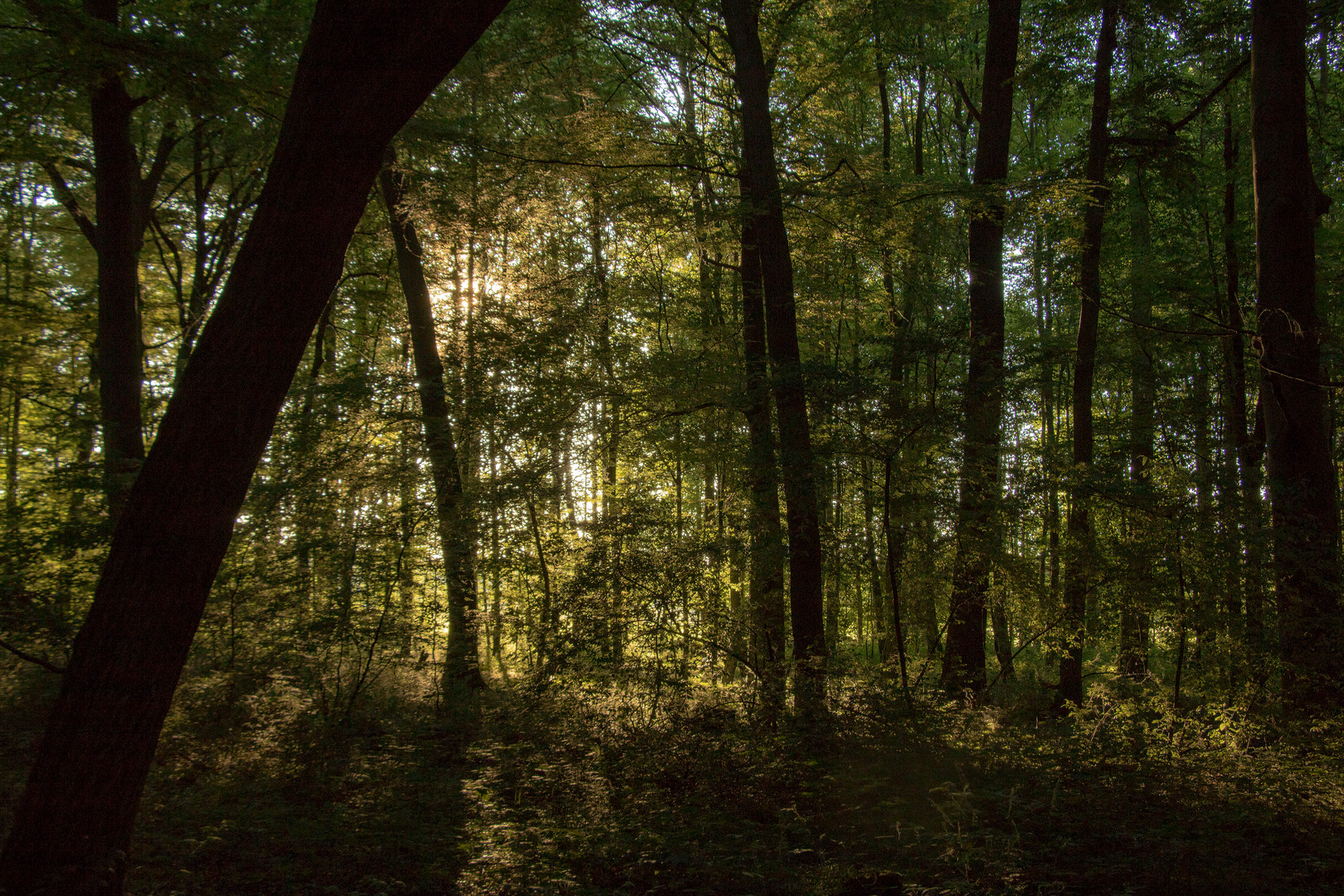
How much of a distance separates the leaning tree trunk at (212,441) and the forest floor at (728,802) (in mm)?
985

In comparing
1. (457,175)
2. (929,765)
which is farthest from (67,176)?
(929,765)

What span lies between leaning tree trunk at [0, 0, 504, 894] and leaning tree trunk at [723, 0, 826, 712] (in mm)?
4858

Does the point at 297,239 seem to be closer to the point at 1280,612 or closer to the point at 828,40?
the point at 1280,612

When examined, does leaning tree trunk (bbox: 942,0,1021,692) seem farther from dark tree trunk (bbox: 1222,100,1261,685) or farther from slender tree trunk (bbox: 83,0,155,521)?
slender tree trunk (bbox: 83,0,155,521)

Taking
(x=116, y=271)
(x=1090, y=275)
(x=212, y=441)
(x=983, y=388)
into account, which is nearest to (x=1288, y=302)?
(x=983, y=388)

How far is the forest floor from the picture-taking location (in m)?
3.88

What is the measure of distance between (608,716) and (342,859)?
8.42ft

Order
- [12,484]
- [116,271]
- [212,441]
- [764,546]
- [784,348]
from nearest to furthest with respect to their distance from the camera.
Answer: [212,441] < [764,546] < [784,348] < [116,271] < [12,484]

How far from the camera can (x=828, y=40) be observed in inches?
472

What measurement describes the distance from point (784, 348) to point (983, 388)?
225 cm

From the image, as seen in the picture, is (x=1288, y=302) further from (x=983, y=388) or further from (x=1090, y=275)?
(x=1090, y=275)

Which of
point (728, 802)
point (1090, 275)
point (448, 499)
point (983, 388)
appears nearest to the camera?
point (728, 802)

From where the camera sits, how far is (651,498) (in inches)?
347

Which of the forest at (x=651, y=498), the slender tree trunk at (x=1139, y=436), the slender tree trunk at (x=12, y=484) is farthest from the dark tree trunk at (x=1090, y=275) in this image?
the slender tree trunk at (x=12, y=484)
